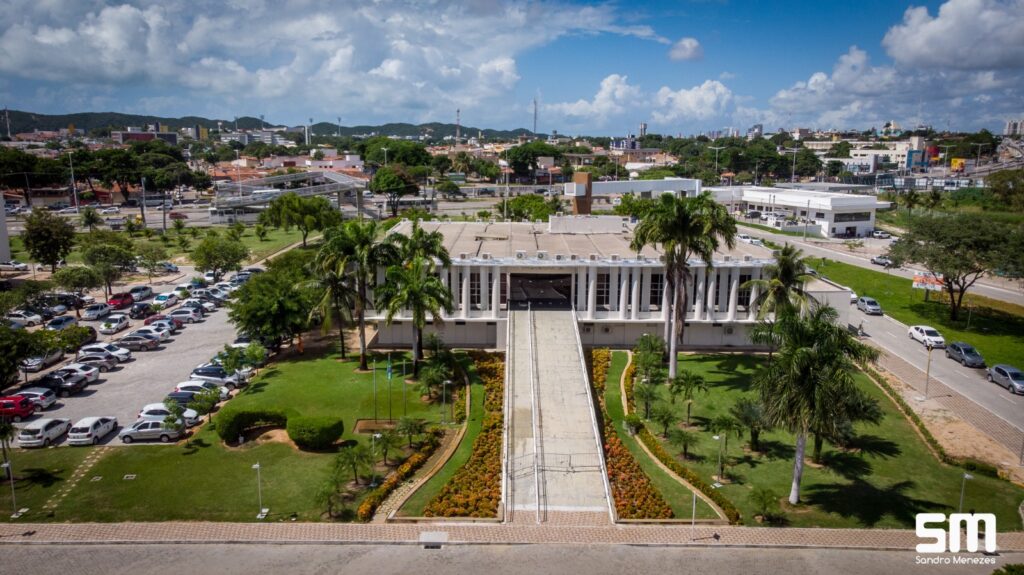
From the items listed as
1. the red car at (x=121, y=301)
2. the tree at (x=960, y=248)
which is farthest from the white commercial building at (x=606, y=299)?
the red car at (x=121, y=301)

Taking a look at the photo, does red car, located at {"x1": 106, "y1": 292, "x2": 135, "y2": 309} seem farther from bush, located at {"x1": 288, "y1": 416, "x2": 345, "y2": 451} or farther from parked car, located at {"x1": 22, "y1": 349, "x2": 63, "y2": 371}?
bush, located at {"x1": 288, "y1": 416, "x2": 345, "y2": 451}

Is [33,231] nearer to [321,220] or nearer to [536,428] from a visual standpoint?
[321,220]

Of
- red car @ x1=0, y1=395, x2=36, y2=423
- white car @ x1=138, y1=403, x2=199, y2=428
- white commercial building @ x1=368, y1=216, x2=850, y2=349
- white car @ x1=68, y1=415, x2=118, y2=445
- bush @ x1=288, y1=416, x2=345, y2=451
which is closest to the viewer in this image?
bush @ x1=288, y1=416, x2=345, y2=451

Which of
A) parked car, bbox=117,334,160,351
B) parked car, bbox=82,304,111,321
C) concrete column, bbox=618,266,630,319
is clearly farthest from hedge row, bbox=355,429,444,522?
parked car, bbox=82,304,111,321

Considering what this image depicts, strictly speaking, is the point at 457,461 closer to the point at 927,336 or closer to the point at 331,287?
the point at 331,287

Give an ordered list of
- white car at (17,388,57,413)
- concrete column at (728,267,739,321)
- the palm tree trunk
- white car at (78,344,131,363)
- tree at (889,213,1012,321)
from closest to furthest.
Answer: the palm tree trunk
white car at (17,388,57,413)
white car at (78,344,131,363)
concrete column at (728,267,739,321)
tree at (889,213,1012,321)
